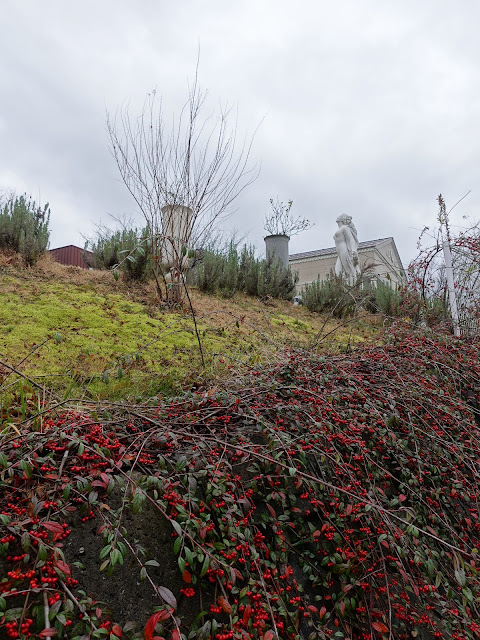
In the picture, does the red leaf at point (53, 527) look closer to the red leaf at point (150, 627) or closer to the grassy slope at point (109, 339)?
the red leaf at point (150, 627)

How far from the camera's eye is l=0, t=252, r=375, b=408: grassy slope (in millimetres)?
2686

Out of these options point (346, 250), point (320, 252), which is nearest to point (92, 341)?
point (346, 250)

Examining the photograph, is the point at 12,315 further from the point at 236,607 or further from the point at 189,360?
the point at 236,607

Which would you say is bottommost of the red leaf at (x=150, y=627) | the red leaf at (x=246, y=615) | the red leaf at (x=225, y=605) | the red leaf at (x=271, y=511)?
the red leaf at (x=246, y=615)

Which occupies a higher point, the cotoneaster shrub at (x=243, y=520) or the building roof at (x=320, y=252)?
the building roof at (x=320, y=252)

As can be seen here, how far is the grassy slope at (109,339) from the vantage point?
2.69 meters

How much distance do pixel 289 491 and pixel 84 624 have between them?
0.85m

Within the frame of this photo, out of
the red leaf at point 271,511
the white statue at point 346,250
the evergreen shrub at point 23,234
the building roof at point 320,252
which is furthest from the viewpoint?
the building roof at point 320,252

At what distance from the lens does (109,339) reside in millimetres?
3596

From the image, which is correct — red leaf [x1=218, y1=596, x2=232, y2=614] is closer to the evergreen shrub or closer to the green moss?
the green moss

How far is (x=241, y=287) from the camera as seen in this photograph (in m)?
8.36

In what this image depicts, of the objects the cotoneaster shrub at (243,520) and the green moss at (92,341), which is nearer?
the cotoneaster shrub at (243,520)

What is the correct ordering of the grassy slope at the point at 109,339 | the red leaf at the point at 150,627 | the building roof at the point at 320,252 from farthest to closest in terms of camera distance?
the building roof at the point at 320,252, the grassy slope at the point at 109,339, the red leaf at the point at 150,627

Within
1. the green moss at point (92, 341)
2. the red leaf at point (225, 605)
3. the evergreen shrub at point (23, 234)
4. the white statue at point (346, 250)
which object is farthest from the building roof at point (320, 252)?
the red leaf at point (225, 605)
